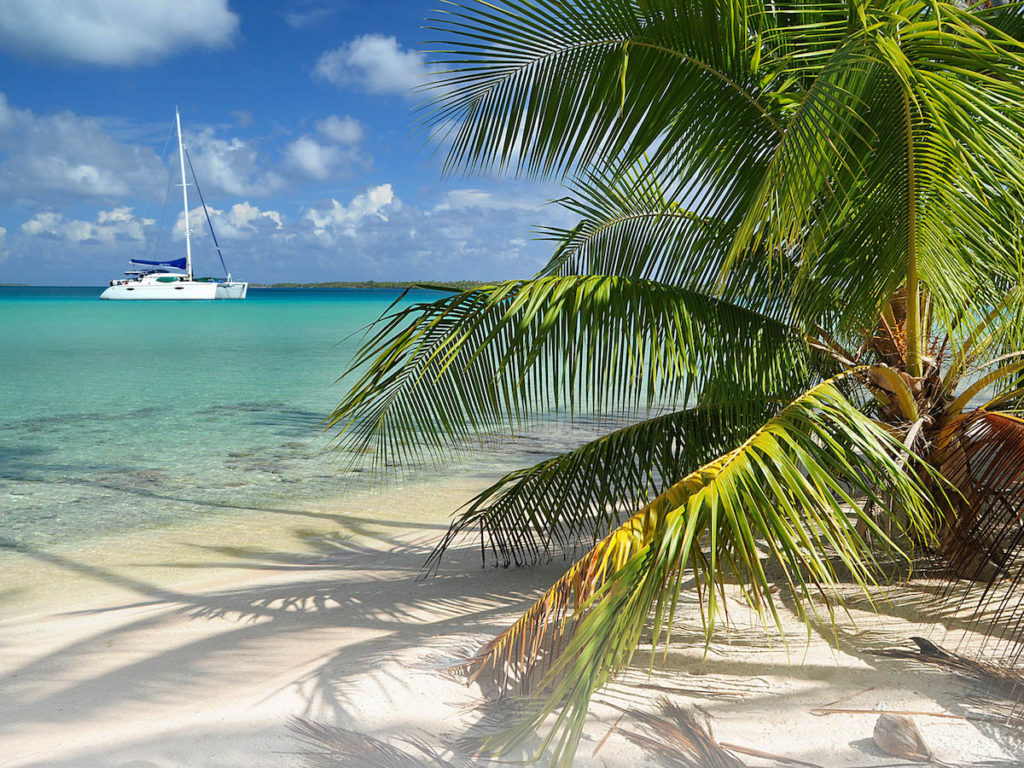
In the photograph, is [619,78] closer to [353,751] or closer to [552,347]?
[552,347]

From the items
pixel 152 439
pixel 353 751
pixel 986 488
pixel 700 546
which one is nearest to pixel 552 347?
pixel 700 546

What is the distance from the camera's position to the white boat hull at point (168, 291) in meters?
74.4

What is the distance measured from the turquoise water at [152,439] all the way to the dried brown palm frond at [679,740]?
1.67 m

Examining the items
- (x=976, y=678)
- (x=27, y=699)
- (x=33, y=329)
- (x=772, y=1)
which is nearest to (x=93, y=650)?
(x=27, y=699)

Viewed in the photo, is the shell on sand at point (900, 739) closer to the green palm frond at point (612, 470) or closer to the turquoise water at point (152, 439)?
the green palm frond at point (612, 470)

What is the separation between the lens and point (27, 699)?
3312 mm

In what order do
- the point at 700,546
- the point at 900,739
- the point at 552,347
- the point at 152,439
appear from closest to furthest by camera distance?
the point at 700,546
the point at 900,739
the point at 552,347
the point at 152,439

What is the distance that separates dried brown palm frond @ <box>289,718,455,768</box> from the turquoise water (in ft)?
4.48

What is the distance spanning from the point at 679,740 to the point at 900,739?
69 cm

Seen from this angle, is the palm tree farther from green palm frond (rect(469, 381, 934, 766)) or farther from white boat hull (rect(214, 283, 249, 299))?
white boat hull (rect(214, 283, 249, 299))

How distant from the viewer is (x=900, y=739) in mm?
2467

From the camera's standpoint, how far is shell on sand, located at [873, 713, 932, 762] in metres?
2.43

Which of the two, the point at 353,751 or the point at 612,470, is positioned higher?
the point at 612,470

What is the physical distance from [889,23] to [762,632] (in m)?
2.51
